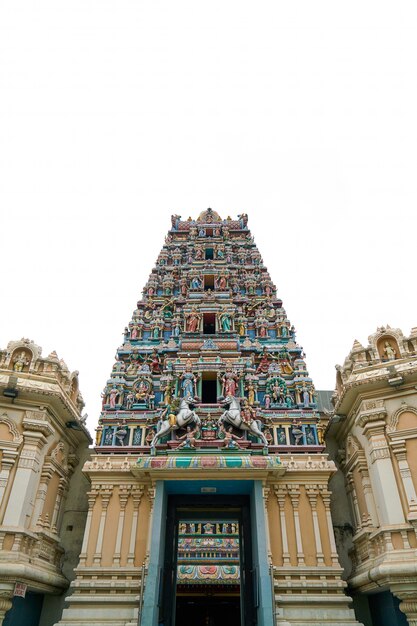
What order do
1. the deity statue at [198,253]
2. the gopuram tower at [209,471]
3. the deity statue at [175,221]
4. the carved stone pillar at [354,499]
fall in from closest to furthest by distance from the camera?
the gopuram tower at [209,471]
the carved stone pillar at [354,499]
the deity statue at [198,253]
the deity statue at [175,221]

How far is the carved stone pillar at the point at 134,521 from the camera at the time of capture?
1465 cm

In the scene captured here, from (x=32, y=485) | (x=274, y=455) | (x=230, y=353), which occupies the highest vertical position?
(x=230, y=353)

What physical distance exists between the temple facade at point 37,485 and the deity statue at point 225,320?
749 centimetres

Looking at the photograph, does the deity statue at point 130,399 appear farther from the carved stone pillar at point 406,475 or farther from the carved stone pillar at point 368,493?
the carved stone pillar at point 406,475

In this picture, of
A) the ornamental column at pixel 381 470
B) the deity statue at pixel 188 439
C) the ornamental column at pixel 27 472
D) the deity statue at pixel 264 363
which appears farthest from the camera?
the deity statue at pixel 264 363

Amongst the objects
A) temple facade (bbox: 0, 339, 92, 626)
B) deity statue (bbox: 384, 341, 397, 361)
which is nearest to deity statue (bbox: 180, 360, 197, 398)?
temple facade (bbox: 0, 339, 92, 626)

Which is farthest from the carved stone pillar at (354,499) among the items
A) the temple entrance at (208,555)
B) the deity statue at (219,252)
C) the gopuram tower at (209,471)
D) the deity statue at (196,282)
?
the deity statue at (219,252)

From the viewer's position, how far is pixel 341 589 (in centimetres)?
1405

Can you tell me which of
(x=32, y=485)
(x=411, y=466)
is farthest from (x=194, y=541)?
(x=411, y=466)

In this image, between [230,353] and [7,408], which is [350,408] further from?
[7,408]

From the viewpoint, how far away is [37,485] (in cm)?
1554

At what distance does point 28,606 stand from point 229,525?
1259 centimetres

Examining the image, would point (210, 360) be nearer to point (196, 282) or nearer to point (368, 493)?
point (196, 282)

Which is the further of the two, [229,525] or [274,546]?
[229,525]
